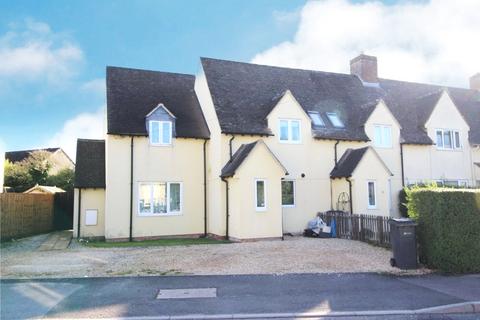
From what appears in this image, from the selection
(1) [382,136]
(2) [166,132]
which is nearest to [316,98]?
(1) [382,136]

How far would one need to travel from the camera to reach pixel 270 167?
19203 mm

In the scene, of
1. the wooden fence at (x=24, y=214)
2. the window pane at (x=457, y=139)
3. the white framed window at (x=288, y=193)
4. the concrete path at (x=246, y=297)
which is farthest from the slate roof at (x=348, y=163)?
the wooden fence at (x=24, y=214)

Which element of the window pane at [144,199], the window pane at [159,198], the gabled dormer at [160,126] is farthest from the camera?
the gabled dormer at [160,126]

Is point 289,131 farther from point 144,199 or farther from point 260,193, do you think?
point 144,199

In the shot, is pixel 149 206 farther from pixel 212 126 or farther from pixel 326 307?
pixel 326 307

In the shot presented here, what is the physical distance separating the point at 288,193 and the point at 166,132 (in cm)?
714

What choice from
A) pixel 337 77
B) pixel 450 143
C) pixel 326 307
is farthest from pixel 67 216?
pixel 450 143

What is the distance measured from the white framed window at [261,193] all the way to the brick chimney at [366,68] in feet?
46.1

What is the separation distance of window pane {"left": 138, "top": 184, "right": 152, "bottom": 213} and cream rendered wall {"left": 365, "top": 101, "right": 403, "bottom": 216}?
1283cm

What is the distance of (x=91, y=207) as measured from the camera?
21.2 metres

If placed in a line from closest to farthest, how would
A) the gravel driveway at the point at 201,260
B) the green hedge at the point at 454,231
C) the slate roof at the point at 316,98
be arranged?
the green hedge at the point at 454,231 < the gravel driveway at the point at 201,260 < the slate roof at the point at 316,98

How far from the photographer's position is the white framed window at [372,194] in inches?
847

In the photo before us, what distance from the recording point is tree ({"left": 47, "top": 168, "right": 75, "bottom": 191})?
33.2 metres

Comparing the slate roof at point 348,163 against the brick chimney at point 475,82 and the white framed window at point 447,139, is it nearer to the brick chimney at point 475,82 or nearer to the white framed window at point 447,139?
the white framed window at point 447,139
